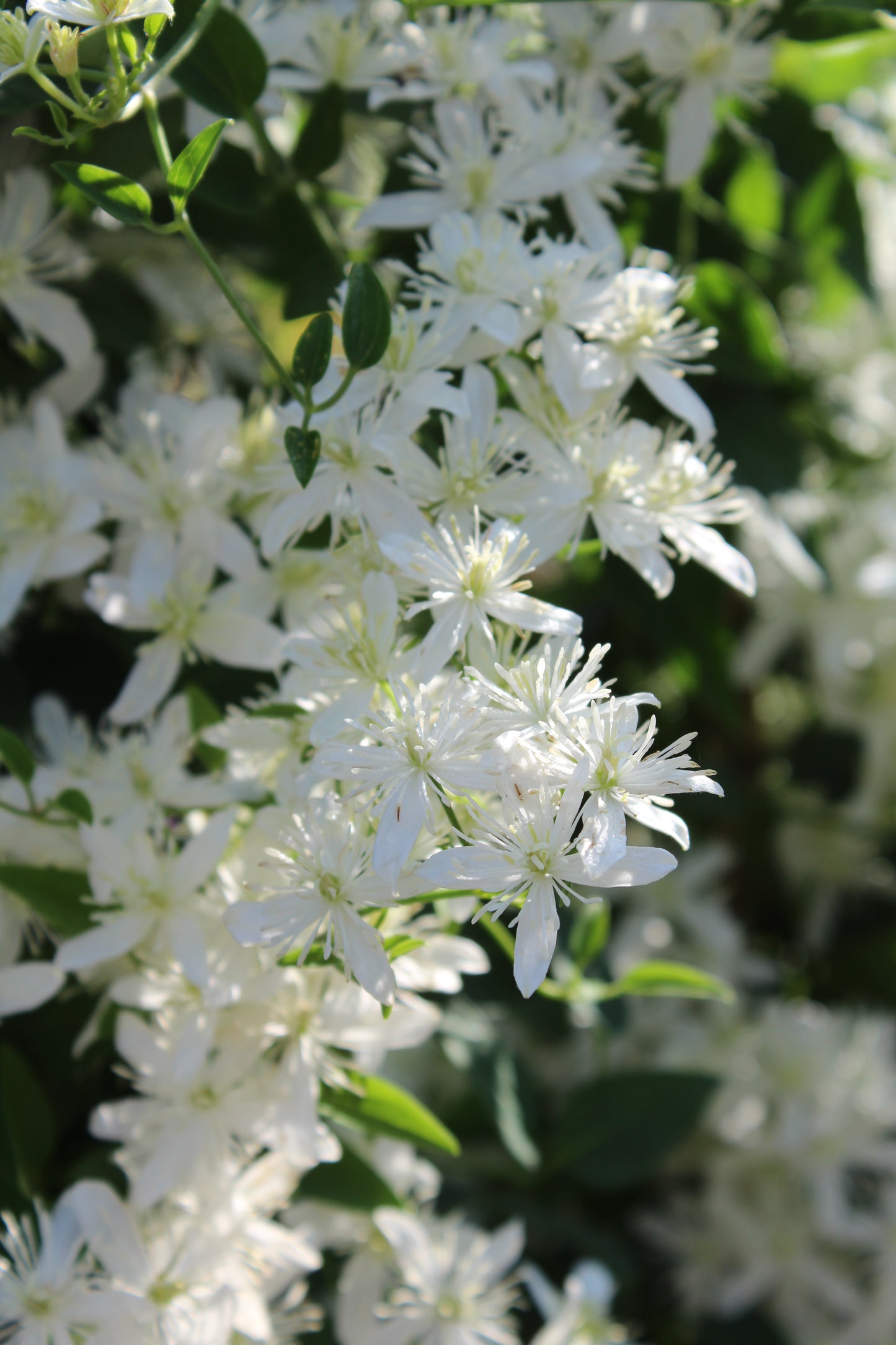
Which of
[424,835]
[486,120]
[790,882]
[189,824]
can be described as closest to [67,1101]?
[189,824]

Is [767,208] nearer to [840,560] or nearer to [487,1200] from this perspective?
[840,560]

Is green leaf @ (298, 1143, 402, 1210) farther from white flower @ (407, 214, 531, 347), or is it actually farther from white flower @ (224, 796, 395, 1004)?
white flower @ (407, 214, 531, 347)

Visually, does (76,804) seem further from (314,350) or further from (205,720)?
(314,350)

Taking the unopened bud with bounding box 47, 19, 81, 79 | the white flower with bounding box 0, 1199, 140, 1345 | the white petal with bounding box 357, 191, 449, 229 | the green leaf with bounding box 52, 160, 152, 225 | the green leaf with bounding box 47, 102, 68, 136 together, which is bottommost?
the white flower with bounding box 0, 1199, 140, 1345

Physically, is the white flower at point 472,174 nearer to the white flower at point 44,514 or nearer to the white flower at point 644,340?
the white flower at point 644,340

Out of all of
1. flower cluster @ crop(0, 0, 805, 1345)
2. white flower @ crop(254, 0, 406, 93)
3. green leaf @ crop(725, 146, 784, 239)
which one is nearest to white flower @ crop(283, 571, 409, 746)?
flower cluster @ crop(0, 0, 805, 1345)

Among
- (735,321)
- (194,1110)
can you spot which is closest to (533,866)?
(194,1110)
